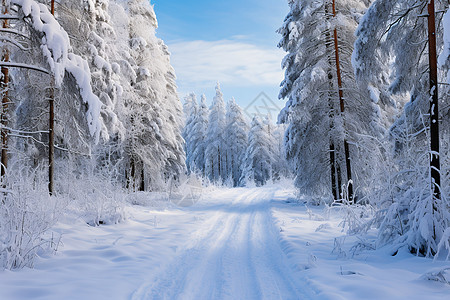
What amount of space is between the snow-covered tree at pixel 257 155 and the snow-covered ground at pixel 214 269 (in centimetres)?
3670

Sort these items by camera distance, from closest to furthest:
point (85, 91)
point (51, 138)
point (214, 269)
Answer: point (214, 269)
point (85, 91)
point (51, 138)

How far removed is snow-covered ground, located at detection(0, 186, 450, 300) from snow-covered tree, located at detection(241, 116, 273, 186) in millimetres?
36702

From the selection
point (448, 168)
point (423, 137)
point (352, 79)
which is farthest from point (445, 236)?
point (352, 79)

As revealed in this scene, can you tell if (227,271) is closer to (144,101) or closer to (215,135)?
(144,101)

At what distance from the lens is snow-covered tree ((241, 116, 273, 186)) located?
150 feet

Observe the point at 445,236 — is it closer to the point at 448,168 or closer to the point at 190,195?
the point at 448,168

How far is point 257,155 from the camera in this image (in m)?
46.3

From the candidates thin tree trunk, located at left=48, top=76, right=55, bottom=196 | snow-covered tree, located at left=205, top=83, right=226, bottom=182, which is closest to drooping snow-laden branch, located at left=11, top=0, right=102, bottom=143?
thin tree trunk, located at left=48, top=76, right=55, bottom=196

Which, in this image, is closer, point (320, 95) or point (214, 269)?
point (214, 269)

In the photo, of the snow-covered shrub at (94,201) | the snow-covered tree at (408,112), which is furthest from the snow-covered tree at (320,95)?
the snow-covered shrub at (94,201)

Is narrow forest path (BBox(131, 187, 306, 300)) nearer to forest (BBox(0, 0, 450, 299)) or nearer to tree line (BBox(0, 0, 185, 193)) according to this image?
forest (BBox(0, 0, 450, 299))

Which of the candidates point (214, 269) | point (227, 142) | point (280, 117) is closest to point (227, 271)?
point (214, 269)

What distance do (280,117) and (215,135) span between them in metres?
33.2

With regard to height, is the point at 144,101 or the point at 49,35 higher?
the point at 144,101
